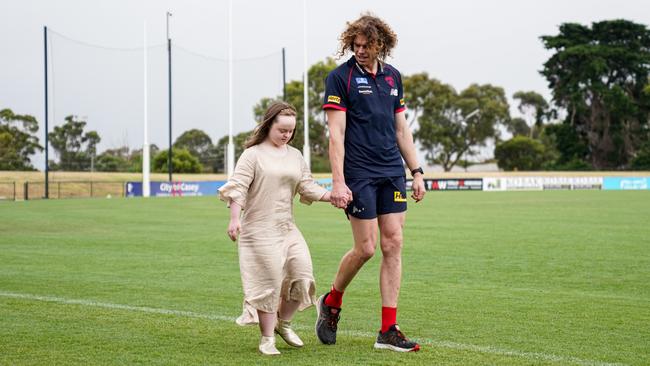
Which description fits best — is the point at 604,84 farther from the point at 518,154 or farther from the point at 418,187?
the point at 418,187

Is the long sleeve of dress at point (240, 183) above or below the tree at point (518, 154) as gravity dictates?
below

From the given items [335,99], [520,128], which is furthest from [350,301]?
[520,128]

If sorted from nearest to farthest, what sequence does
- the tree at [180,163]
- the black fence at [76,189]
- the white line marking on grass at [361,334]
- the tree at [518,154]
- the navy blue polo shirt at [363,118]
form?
1. the white line marking on grass at [361,334]
2. the navy blue polo shirt at [363,118]
3. the black fence at [76,189]
4. the tree at [180,163]
5. the tree at [518,154]

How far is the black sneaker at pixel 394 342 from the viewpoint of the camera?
20.6ft

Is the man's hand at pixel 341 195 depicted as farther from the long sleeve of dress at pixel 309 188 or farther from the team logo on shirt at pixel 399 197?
the team logo on shirt at pixel 399 197

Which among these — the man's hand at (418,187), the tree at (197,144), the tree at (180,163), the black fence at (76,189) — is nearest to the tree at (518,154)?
the tree at (197,144)

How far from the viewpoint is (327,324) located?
22.0 feet

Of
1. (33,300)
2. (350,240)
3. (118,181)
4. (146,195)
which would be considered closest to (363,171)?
(33,300)

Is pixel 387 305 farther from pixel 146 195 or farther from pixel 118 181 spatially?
pixel 118 181

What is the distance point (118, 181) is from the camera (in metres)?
57.4

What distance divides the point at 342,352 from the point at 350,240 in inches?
443

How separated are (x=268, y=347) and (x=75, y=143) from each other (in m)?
56.5

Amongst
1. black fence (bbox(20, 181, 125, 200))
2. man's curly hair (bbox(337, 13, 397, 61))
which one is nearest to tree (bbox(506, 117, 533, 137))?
black fence (bbox(20, 181, 125, 200))

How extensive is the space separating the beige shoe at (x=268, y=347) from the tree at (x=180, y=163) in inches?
2690
